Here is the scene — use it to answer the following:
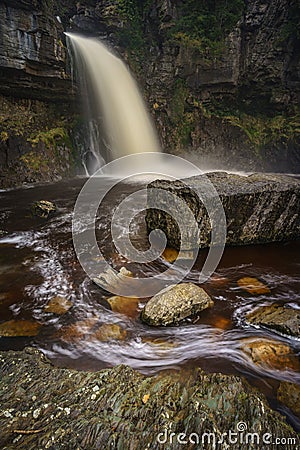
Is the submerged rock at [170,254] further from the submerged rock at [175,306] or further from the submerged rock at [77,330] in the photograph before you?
the submerged rock at [77,330]

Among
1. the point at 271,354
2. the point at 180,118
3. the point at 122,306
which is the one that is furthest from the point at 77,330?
the point at 180,118

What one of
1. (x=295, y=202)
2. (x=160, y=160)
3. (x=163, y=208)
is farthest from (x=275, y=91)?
(x=163, y=208)

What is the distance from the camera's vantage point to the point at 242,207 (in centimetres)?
427

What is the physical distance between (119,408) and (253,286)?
2340mm

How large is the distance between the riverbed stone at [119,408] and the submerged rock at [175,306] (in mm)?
696

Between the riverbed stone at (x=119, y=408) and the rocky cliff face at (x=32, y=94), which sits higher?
the rocky cliff face at (x=32, y=94)

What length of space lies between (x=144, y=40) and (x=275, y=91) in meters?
7.65

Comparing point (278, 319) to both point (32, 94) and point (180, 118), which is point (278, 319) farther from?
point (180, 118)

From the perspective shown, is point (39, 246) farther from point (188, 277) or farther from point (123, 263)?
point (188, 277)

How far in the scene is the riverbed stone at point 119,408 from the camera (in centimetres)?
144

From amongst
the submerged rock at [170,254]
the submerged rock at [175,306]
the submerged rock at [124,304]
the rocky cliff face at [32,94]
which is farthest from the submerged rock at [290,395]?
the rocky cliff face at [32,94]

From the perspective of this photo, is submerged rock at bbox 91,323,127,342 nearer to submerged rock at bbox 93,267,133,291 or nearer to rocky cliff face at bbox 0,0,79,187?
submerged rock at bbox 93,267,133,291

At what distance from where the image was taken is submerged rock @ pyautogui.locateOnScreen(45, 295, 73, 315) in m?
2.98

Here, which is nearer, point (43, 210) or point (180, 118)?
point (43, 210)
